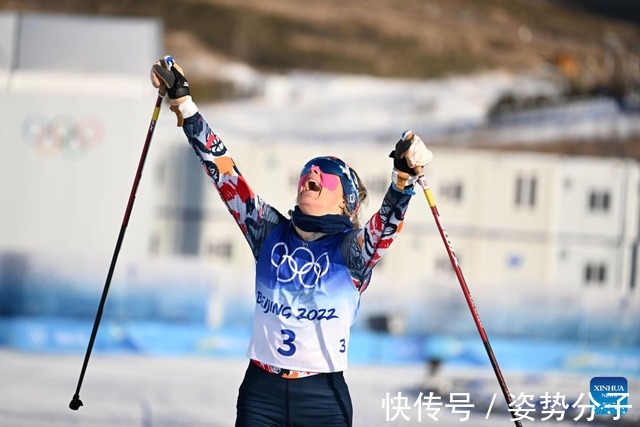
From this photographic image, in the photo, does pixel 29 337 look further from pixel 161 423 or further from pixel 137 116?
pixel 161 423

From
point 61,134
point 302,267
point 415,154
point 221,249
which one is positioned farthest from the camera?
point 221,249

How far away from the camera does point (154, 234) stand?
19.1 meters

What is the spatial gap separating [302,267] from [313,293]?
0.08 meters

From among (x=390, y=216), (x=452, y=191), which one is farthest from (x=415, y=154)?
(x=452, y=191)

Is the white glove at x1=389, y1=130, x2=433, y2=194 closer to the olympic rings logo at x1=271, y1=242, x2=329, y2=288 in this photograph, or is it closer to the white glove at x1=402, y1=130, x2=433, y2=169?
the white glove at x1=402, y1=130, x2=433, y2=169

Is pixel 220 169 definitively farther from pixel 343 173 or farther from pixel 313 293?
pixel 313 293

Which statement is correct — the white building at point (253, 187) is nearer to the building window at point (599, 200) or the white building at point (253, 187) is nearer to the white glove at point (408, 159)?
the building window at point (599, 200)

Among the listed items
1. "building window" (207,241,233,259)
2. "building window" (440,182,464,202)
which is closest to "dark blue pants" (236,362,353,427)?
"building window" (207,241,233,259)

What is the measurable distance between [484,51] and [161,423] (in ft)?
84.3

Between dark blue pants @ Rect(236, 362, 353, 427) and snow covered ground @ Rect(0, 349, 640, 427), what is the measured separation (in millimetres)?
2803

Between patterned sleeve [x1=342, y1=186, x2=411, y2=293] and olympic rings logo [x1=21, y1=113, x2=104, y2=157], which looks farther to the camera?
olympic rings logo [x1=21, y1=113, x2=104, y2=157]

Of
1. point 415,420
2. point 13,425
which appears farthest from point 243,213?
point 415,420

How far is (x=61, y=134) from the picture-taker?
42.7 ft

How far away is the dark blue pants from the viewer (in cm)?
288
